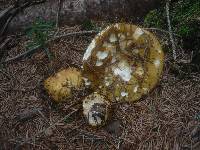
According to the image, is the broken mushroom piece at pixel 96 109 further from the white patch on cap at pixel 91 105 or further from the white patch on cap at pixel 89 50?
the white patch on cap at pixel 89 50

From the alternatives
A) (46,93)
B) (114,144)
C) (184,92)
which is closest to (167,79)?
(184,92)

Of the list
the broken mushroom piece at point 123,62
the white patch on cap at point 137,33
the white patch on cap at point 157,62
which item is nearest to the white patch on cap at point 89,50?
the broken mushroom piece at point 123,62

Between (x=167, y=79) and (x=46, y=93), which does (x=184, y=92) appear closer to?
(x=167, y=79)

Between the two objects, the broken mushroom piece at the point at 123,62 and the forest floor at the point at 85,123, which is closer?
the forest floor at the point at 85,123

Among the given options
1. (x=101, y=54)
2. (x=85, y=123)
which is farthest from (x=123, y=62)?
(x=85, y=123)

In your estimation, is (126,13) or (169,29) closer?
(169,29)
